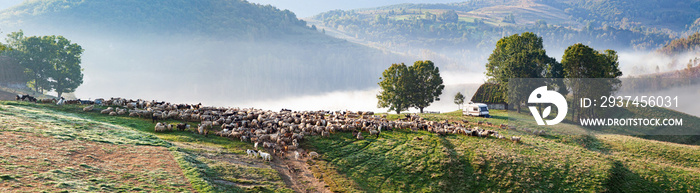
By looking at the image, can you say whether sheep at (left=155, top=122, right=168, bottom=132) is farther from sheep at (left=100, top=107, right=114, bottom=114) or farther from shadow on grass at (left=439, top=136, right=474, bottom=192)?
shadow on grass at (left=439, top=136, right=474, bottom=192)

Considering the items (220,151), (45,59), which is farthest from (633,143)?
(45,59)

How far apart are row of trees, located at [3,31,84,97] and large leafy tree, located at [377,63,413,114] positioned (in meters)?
86.3

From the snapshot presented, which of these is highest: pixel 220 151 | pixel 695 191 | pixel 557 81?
pixel 557 81

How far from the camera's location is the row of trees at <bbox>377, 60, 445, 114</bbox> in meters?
90.9

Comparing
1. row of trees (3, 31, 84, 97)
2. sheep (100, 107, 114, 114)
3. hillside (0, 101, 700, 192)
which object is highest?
row of trees (3, 31, 84, 97)

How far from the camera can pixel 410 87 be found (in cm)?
9075

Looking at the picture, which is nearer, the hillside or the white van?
the hillside

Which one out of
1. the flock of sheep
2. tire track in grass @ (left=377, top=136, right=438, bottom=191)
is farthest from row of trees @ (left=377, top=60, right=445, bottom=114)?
tire track in grass @ (left=377, top=136, right=438, bottom=191)

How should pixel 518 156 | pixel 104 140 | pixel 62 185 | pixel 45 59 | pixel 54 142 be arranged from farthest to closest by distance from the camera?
pixel 45 59 < pixel 518 156 < pixel 104 140 < pixel 54 142 < pixel 62 185

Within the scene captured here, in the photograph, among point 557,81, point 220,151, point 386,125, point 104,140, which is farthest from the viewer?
point 557,81

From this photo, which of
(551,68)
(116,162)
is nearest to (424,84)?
(551,68)

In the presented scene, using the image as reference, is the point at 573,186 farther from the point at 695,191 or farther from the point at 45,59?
the point at 45,59

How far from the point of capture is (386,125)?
49.8m

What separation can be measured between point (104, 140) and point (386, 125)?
92.6ft
